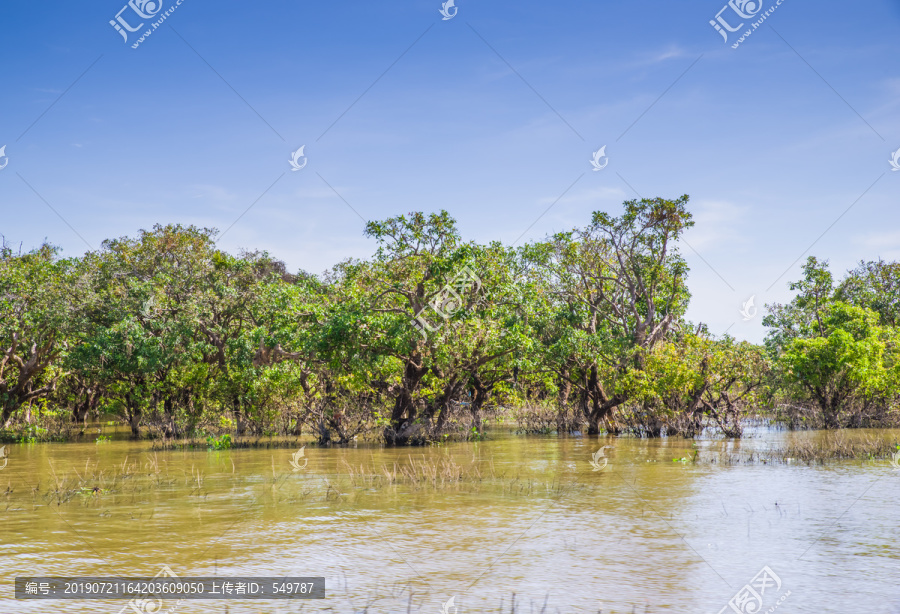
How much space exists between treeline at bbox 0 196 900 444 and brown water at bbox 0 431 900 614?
599 centimetres

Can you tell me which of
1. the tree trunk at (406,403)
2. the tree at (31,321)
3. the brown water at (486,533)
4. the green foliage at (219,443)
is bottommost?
the brown water at (486,533)

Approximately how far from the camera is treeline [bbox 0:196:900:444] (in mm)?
22781

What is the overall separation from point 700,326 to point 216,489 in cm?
2102

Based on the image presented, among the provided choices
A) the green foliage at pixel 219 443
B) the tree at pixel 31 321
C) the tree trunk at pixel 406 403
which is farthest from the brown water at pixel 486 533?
the tree at pixel 31 321

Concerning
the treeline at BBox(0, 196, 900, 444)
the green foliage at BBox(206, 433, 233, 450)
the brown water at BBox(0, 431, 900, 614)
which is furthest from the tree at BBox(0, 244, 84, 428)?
the brown water at BBox(0, 431, 900, 614)

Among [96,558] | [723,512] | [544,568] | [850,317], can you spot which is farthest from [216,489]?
[850,317]

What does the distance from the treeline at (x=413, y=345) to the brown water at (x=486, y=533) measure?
19.7 feet


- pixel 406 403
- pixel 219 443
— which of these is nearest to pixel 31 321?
pixel 219 443

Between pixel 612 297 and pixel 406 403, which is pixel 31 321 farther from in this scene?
pixel 612 297

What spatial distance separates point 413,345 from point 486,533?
12.1 metres

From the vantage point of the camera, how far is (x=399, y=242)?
23.0 m

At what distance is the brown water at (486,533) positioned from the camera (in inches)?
309

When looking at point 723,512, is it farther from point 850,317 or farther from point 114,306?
point 114,306

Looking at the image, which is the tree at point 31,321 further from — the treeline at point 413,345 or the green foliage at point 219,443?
the green foliage at point 219,443
